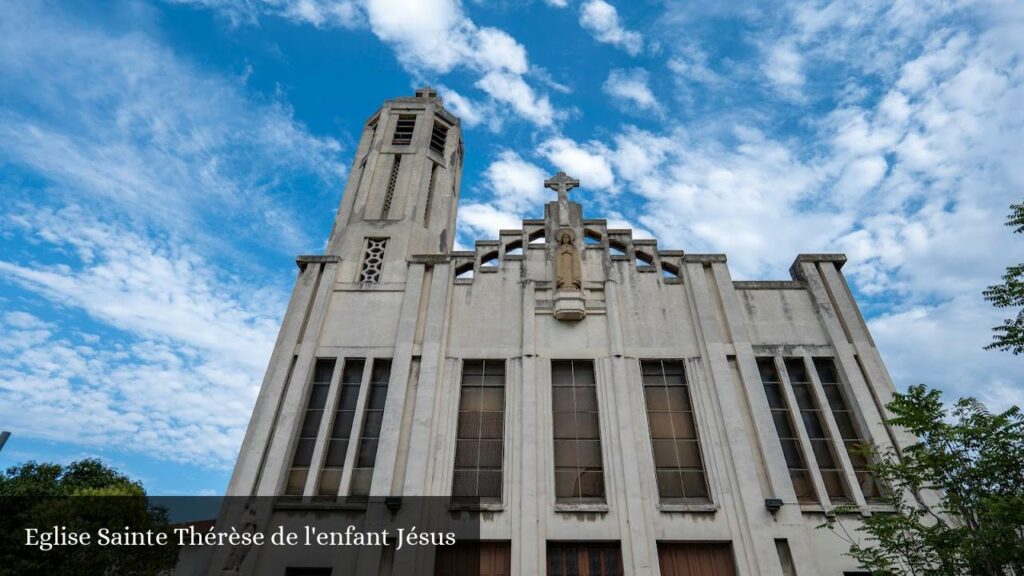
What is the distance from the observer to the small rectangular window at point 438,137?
67.9ft

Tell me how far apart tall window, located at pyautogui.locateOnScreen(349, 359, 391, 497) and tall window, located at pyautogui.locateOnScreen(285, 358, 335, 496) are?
1.12 metres

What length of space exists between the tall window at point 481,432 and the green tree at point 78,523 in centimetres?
837

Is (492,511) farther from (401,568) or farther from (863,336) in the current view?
(863,336)

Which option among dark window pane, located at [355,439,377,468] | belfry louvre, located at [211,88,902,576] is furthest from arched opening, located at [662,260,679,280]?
dark window pane, located at [355,439,377,468]

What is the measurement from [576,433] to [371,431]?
515 cm

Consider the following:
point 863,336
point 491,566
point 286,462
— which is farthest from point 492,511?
point 863,336

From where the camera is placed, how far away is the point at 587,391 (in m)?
13.6

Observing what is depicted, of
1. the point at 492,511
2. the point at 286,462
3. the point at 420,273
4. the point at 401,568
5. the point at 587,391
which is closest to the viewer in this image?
the point at 401,568

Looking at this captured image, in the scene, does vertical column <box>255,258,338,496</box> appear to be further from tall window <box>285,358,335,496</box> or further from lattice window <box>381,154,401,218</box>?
lattice window <box>381,154,401,218</box>

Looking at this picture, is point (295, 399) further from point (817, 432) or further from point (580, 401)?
point (817, 432)

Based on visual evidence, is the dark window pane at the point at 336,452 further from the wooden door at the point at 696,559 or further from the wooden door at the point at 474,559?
the wooden door at the point at 696,559

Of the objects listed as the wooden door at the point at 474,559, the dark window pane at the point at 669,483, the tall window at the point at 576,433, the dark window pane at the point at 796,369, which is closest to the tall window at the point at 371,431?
the wooden door at the point at 474,559

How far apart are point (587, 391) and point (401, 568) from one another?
6009mm

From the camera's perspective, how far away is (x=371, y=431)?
13.0 m
